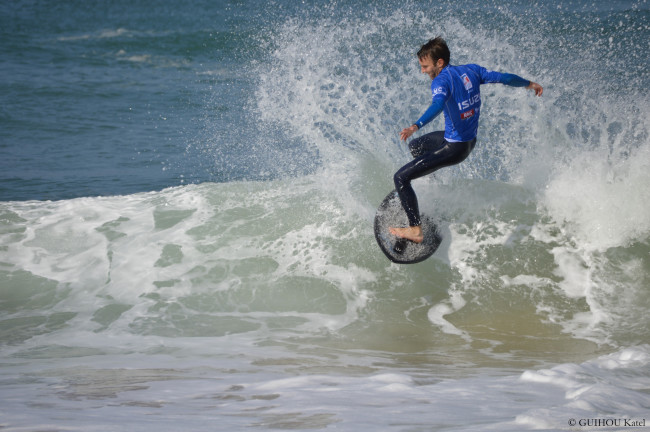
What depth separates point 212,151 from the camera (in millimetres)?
13055

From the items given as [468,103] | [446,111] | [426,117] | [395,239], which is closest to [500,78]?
[468,103]

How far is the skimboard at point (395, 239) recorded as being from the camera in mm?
6656

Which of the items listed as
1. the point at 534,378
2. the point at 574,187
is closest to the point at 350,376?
the point at 534,378

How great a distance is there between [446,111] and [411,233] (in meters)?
1.25

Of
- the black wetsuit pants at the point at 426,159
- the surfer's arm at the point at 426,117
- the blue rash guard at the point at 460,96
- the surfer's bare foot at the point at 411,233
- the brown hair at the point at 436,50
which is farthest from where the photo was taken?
the surfer's bare foot at the point at 411,233

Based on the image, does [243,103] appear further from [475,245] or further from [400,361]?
[400,361]

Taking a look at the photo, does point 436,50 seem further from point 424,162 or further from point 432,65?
point 424,162

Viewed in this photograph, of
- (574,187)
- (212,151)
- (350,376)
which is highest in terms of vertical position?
(212,151)

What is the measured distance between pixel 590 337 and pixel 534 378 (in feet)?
5.37

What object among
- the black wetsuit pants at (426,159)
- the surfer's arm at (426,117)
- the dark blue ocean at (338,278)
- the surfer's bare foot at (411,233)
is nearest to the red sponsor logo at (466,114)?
the black wetsuit pants at (426,159)

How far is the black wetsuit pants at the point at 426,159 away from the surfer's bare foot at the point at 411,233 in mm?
147

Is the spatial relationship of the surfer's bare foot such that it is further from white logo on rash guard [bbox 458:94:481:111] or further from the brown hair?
the brown hair

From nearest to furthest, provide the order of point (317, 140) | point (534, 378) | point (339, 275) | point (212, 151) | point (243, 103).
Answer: point (534, 378), point (339, 275), point (317, 140), point (212, 151), point (243, 103)

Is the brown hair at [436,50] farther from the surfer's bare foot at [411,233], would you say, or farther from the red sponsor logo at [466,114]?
the surfer's bare foot at [411,233]
